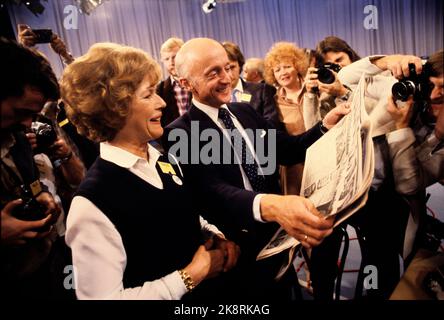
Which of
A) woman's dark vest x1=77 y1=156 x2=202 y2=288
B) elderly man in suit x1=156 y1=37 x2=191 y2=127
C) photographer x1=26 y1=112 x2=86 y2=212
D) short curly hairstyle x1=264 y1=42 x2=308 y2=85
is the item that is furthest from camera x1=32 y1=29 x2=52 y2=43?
short curly hairstyle x1=264 y1=42 x2=308 y2=85

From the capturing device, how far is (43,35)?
2.77ft

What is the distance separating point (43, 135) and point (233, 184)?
0.50 m

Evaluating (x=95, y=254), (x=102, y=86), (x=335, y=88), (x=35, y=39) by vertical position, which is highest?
(x=35, y=39)

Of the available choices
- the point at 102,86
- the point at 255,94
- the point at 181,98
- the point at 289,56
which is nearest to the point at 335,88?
the point at 102,86

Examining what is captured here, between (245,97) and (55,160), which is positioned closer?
(55,160)

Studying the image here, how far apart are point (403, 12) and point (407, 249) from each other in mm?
854

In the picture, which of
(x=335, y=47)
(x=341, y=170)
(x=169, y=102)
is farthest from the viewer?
(x=169, y=102)

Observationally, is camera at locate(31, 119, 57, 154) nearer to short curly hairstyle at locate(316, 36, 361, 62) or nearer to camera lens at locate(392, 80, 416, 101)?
camera lens at locate(392, 80, 416, 101)

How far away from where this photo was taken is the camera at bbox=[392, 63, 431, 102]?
2.56ft

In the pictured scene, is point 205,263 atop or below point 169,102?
below

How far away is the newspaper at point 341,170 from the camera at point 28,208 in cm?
49

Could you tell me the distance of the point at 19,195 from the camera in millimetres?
583

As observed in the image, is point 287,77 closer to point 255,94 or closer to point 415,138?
point 255,94

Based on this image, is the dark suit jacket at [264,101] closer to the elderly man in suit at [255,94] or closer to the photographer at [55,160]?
the elderly man in suit at [255,94]
